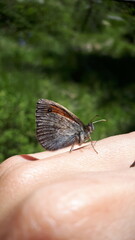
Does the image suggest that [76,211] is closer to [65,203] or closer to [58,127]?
[65,203]

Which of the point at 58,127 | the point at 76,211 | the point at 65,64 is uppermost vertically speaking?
the point at 65,64

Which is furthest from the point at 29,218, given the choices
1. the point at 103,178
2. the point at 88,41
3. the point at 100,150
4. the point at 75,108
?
the point at 88,41

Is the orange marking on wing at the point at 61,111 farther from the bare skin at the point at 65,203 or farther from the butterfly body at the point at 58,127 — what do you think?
the bare skin at the point at 65,203

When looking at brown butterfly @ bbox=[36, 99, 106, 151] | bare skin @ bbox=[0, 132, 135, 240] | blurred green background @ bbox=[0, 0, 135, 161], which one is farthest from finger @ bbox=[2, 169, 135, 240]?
blurred green background @ bbox=[0, 0, 135, 161]

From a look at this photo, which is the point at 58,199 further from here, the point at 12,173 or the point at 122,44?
the point at 122,44

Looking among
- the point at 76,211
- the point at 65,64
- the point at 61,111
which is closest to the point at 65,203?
the point at 76,211

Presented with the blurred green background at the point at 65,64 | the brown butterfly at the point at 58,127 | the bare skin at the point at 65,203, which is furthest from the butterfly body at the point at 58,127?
the blurred green background at the point at 65,64

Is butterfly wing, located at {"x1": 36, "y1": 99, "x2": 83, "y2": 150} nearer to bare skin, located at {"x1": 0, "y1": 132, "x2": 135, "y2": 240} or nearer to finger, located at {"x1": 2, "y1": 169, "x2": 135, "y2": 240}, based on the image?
bare skin, located at {"x1": 0, "y1": 132, "x2": 135, "y2": 240}
